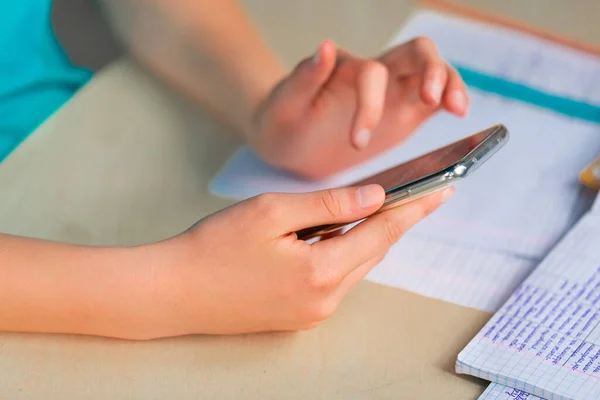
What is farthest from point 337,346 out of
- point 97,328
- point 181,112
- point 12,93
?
point 12,93

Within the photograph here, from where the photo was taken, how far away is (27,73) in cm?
83

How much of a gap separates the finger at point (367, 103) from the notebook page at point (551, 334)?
173mm

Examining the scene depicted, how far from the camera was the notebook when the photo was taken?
2.11ft

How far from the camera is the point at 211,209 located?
716mm

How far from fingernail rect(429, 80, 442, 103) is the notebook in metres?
0.09

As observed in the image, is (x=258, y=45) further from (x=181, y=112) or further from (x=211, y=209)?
(x=211, y=209)

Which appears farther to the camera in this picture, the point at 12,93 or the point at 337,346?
the point at 12,93

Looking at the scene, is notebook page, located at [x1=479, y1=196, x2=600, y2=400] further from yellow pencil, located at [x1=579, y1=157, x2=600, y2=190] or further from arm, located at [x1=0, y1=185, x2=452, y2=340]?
yellow pencil, located at [x1=579, y1=157, x2=600, y2=190]

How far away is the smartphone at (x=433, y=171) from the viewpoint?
0.54 meters

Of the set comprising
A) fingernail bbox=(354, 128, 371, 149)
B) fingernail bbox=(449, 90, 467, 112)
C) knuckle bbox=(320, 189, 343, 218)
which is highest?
knuckle bbox=(320, 189, 343, 218)

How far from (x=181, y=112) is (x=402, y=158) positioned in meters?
0.22

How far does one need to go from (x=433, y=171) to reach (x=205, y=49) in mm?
383

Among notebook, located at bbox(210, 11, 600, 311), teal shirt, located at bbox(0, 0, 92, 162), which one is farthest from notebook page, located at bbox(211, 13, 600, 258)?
teal shirt, located at bbox(0, 0, 92, 162)

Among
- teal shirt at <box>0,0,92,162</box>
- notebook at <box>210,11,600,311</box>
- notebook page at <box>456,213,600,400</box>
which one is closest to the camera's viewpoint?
notebook page at <box>456,213,600,400</box>
